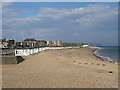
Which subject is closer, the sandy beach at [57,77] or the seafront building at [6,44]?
the sandy beach at [57,77]

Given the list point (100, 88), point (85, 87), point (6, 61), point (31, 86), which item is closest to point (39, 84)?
point (31, 86)

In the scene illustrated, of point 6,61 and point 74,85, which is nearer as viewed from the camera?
point 74,85

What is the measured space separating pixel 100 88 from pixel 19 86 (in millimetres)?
4227

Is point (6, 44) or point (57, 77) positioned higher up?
point (6, 44)

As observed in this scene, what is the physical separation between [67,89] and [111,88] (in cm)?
241

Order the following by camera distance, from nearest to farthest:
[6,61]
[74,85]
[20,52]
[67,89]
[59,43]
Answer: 1. [67,89]
2. [74,85]
3. [6,61]
4. [20,52]
5. [59,43]

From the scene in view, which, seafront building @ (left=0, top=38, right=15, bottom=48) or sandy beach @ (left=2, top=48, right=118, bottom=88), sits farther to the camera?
seafront building @ (left=0, top=38, right=15, bottom=48)

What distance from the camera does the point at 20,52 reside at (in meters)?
32.7

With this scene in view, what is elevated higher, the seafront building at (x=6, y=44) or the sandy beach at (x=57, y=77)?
the seafront building at (x=6, y=44)

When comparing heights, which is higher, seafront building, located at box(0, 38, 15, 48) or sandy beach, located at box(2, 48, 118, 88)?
seafront building, located at box(0, 38, 15, 48)

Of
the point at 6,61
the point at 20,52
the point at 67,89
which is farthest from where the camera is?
the point at 20,52

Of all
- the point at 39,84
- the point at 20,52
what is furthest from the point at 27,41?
the point at 39,84

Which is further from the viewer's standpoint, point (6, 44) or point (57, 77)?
point (6, 44)

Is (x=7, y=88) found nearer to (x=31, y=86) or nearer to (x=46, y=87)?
(x=31, y=86)
